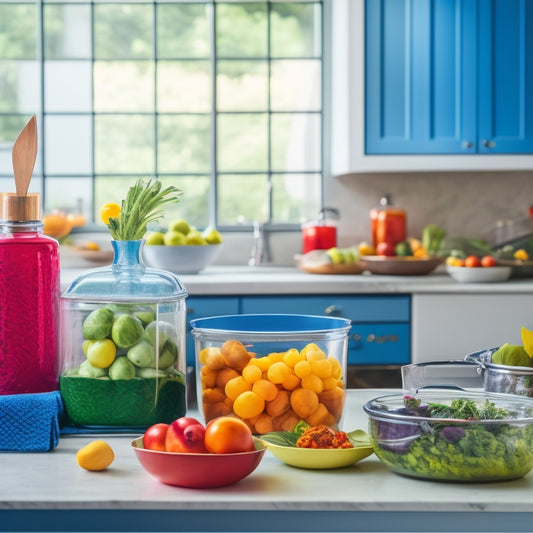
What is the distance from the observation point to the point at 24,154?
1404 mm

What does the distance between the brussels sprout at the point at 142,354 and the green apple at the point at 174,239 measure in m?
2.23

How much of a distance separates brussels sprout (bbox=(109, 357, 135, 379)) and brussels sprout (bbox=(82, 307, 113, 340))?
0.05 meters

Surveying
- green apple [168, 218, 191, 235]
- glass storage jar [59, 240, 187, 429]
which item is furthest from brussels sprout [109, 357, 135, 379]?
green apple [168, 218, 191, 235]

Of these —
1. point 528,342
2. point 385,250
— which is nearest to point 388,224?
point 385,250

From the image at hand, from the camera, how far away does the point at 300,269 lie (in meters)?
3.97

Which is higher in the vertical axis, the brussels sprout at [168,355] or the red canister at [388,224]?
the red canister at [388,224]

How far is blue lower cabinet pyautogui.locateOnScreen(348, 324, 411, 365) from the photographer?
11.0ft

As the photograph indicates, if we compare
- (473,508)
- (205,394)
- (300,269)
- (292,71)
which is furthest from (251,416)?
(292,71)

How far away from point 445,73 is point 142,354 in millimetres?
2714

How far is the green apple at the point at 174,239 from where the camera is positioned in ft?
11.8

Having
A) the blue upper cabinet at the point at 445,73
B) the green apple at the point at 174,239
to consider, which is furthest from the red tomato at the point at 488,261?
the green apple at the point at 174,239

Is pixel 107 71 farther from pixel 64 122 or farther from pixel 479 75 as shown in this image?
pixel 479 75

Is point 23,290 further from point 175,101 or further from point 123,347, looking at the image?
point 175,101

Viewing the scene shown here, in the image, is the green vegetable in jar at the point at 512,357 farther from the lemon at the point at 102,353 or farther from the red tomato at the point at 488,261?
the red tomato at the point at 488,261
